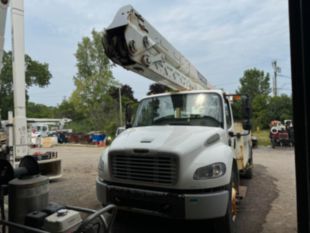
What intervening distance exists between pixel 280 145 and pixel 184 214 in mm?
16169

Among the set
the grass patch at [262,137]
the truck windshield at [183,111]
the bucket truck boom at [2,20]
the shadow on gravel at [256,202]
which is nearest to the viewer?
the bucket truck boom at [2,20]

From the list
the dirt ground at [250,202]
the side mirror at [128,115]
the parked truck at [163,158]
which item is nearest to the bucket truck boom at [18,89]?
the dirt ground at [250,202]

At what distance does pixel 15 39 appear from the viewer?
5633mm

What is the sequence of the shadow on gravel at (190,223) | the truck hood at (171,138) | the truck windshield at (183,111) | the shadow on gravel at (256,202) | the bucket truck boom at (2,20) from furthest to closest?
the truck windshield at (183,111) < the shadow on gravel at (256,202) < the shadow on gravel at (190,223) < the truck hood at (171,138) < the bucket truck boom at (2,20)

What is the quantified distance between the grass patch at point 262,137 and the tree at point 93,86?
1424 centimetres

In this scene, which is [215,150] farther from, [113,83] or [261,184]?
[113,83]

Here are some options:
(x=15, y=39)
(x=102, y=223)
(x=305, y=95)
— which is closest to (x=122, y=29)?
(x=102, y=223)

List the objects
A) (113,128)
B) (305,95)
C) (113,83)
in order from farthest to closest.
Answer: (113,83), (113,128), (305,95)

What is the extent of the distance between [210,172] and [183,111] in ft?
4.81

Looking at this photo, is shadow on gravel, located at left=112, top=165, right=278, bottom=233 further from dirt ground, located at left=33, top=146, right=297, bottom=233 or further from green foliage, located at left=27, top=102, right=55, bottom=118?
green foliage, located at left=27, top=102, right=55, bottom=118

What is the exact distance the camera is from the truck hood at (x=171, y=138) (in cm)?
365

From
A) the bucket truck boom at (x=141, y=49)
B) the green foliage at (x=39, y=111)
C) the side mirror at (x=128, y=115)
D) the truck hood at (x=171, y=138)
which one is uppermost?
the green foliage at (x=39, y=111)

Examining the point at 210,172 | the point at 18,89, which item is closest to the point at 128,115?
the point at 18,89

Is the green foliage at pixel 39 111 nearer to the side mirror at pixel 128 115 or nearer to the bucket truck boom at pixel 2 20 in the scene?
the side mirror at pixel 128 115
